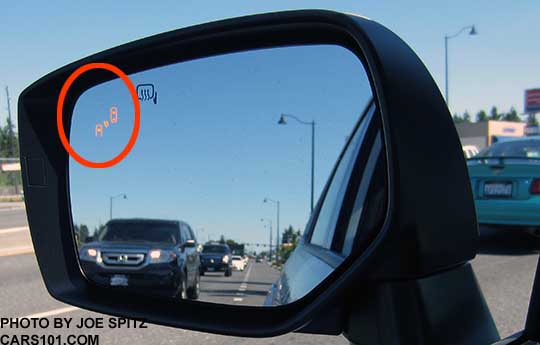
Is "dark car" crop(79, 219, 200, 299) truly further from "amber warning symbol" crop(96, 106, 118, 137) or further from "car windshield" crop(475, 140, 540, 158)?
"car windshield" crop(475, 140, 540, 158)

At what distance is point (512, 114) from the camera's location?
348ft

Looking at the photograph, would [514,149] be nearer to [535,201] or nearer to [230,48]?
[535,201]

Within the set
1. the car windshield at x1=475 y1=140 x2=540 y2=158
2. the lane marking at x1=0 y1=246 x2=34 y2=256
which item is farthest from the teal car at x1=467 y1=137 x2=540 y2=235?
the lane marking at x1=0 y1=246 x2=34 y2=256

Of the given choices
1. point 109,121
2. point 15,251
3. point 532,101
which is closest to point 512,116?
point 532,101

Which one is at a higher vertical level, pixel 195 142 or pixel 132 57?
pixel 132 57

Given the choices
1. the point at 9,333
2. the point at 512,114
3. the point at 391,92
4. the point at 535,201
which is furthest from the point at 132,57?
the point at 512,114

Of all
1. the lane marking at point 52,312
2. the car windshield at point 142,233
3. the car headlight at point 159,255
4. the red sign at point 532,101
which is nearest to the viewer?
the car windshield at point 142,233

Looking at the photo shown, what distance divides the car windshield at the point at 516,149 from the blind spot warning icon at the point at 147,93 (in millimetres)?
6089

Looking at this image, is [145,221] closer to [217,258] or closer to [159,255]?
[159,255]

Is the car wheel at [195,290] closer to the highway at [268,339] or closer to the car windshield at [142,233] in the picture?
the car windshield at [142,233]

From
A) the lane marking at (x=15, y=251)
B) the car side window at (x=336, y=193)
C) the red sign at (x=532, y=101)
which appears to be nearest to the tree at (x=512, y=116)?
the red sign at (x=532, y=101)

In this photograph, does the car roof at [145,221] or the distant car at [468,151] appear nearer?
the distant car at [468,151]

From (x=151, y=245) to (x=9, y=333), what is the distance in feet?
15.1

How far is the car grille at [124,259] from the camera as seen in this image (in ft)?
5.25
